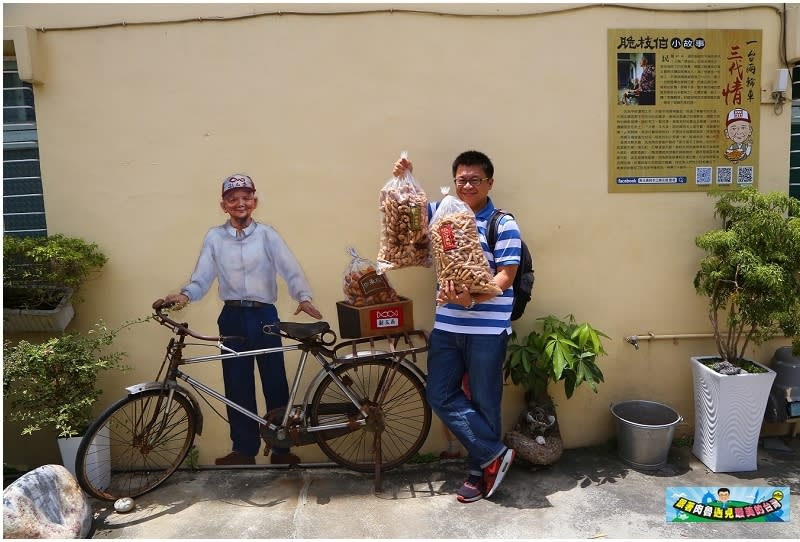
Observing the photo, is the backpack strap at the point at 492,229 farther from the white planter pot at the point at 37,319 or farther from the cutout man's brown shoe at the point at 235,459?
the white planter pot at the point at 37,319

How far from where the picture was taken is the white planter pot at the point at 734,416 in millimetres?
3527

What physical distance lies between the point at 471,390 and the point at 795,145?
10.3 ft

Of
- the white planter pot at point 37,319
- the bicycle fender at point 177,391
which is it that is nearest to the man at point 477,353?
the bicycle fender at point 177,391

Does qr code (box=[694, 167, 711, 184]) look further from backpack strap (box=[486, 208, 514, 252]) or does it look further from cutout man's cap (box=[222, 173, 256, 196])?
cutout man's cap (box=[222, 173, 256, 196])

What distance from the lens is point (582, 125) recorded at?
3.76 m

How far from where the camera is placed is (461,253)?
10.0ft

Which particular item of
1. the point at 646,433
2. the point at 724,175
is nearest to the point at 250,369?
the point at 646,433

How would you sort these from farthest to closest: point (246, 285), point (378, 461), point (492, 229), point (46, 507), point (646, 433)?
point (246, 285)
point (646, 433)
point (378, 461)
point (492, 229)
point (46, 507)

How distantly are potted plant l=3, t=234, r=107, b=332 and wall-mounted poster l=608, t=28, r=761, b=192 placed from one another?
3.66 m

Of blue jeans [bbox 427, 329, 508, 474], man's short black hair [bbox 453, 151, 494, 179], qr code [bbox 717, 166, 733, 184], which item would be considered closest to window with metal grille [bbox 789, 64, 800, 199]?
qr code [bbox 717, 166, 733, 184]

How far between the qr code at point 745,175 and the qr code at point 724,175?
0.05 meters

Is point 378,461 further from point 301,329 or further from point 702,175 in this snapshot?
point 702,175

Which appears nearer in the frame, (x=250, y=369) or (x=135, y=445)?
(x=135, y=445)

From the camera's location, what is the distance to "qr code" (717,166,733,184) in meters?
3.84
